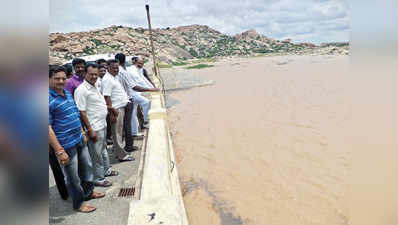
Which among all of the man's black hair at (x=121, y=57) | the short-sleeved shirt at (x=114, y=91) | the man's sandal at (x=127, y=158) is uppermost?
the man's black hair at (x=121, y=57)

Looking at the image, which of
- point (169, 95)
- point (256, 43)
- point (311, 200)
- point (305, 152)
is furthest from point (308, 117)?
point (256, 43)

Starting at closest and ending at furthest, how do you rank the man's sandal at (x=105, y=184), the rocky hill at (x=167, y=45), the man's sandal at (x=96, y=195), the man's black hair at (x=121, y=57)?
the man's sandal at (x=96, y=195) → the man's sandal at (x=105, y=184) → the man's black hair at (x=121, y=57) → the rocky hill at (x=167, y=45)

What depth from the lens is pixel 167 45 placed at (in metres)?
74.2

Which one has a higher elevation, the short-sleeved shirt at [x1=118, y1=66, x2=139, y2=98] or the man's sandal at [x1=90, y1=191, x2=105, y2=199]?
the short-sleeved shirt at [x1=118, y1=66, x2=139, y2=98]

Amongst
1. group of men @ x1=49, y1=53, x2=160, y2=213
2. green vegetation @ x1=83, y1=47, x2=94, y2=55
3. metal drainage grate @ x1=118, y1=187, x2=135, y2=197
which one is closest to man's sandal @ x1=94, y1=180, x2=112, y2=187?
group of men @ x1=49, y1=53, x2=160, y2=213

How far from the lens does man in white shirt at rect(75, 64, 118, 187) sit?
128 inches

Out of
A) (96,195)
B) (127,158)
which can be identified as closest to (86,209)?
(96,195)

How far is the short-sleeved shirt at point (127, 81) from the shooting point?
491 cm

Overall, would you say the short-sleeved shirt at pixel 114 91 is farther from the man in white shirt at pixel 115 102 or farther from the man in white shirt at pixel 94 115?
the man in white shirt at pixel 94 115

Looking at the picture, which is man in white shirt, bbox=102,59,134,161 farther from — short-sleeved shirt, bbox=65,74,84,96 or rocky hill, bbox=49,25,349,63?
rocky hill, bbox=49,25,349,63

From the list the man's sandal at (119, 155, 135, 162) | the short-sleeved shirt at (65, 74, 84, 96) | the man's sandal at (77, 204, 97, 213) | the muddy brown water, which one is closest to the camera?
the man's sandal at (77, 204, 97, 213)

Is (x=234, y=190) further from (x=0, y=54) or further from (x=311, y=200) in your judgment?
(x=0, y=54)

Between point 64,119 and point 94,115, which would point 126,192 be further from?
point 64,119

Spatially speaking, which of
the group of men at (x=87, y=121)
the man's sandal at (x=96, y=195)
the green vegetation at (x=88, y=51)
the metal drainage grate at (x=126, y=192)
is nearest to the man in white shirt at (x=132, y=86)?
the group of men at (x=87, y=121)
